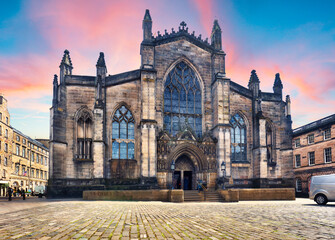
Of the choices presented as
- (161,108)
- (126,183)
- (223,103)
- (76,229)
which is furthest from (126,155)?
(76,229)

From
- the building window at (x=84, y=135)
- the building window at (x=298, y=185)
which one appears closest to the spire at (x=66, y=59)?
the building window at (x=84, y=135)

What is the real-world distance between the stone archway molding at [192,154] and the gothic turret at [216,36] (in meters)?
10.6

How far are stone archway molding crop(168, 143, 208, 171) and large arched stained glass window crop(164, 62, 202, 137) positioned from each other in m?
1.88

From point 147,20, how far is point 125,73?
5.69 meters

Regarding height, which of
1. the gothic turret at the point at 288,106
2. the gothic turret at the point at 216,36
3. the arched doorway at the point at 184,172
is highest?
the gothic turret at the point at 216,36

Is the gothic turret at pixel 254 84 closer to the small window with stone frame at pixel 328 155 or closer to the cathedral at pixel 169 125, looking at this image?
the cathedral at pixel 169 125

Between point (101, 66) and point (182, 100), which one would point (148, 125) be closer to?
point (182, 100)

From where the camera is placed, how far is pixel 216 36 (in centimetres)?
3081

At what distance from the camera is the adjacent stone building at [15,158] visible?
157ft

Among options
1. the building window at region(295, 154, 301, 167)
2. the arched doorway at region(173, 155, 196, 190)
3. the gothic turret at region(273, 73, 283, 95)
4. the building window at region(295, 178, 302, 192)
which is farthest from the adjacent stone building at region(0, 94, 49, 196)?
the building window at region(295, 154, 301, 167)

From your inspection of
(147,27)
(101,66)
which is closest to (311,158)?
(147,27)

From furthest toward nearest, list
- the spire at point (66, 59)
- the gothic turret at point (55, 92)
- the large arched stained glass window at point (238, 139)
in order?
1. the large arched stained glass window at point (238, 139)
2. the spire at point (66, 59)
3. the gothic turret at point (55, 92)

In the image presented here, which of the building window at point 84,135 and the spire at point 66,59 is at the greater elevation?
the spire at point 66,59

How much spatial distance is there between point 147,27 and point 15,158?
37.8 m
